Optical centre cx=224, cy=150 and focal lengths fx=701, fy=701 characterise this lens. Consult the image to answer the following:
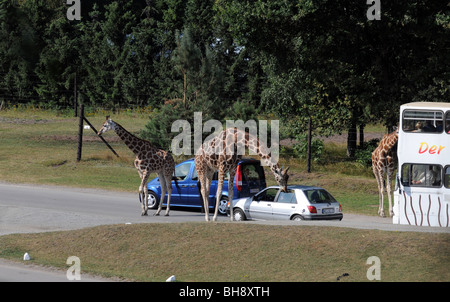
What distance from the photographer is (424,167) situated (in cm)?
1988

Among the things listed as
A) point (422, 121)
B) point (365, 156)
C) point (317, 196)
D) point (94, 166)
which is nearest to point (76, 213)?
point (317, 196)

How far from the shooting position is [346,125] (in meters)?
37.7

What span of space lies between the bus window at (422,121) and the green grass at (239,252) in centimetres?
511

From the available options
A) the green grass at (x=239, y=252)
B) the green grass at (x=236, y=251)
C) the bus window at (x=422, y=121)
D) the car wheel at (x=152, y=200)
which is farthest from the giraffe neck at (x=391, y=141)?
the car wheel at (x=152, y=200)

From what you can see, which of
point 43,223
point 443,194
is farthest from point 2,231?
point 443,194

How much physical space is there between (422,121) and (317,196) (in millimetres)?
3751

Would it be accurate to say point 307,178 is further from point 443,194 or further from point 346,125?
point 443,194

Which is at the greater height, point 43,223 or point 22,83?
point 22,83

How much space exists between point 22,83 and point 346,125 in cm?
2315

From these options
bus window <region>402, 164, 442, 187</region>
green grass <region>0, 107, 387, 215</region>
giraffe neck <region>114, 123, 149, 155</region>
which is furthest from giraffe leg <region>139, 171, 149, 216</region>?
bus window <region>402, 164, 442, 187</region>

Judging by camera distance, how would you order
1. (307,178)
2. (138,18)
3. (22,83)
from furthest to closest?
(138,18), (22,83), (307,178)

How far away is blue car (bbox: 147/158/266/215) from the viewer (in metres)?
23.2

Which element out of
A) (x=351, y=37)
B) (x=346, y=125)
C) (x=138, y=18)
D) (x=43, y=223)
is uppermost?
(x=138, y=18)
